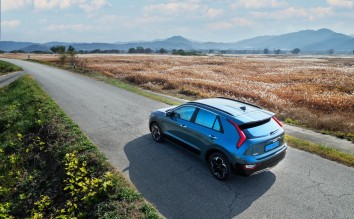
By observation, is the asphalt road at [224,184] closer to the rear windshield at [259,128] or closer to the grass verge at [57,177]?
the grass verge at [57,177]

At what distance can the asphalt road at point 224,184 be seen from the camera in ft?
20.8

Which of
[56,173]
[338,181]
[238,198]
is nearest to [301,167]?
[338,181]

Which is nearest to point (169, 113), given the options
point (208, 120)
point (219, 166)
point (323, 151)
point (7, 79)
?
point (208, 120)

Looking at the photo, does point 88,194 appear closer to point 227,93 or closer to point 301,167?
point 301,167

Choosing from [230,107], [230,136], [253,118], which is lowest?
[230,136]

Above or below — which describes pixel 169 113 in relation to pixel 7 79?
above

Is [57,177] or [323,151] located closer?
[57,177]

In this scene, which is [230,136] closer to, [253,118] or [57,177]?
[253,118]

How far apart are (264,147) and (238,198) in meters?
1.48

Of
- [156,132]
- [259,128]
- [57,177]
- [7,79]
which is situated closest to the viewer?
[259,128]

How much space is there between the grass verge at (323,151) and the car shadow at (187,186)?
96.8 inches

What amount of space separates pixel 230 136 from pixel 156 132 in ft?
12.5

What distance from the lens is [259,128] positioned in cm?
734

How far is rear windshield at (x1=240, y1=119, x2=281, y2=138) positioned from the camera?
279 inches
